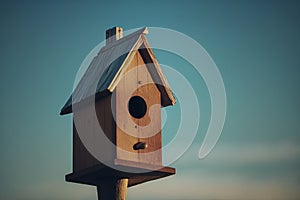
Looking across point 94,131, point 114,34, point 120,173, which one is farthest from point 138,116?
point 114,34

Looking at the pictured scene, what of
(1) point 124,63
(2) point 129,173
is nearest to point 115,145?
(2) point 129,173

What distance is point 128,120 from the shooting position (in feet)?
38.0

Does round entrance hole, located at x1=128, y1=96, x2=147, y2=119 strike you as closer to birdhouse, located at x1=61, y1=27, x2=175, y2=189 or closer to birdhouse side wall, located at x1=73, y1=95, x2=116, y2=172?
birdhouse, located at x1=61, y1=27, x2=175, y2=189

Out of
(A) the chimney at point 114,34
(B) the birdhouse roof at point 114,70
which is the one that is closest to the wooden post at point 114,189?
(B) the birdhouse roof at point 114,70

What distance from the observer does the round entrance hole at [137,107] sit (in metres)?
12.0

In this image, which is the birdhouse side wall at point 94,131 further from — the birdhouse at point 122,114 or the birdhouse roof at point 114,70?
the birdhouse roof at point 114,70

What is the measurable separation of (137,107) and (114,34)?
4.82 feet

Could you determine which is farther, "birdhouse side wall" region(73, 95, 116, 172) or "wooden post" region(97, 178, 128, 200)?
"wooden post" region(97, 178, 128, 200)

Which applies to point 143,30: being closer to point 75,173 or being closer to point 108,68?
point 108,68

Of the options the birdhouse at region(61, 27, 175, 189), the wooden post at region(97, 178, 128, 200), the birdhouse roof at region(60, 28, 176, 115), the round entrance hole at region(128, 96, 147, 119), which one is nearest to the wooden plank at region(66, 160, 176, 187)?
the birdhouse at region(61, 27, 175, 189)

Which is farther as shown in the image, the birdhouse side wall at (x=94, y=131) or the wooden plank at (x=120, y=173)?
the birdhouse side wall at (x=94, y=131)

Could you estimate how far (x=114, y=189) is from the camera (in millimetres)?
11617

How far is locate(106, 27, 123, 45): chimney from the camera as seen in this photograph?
12812 mm

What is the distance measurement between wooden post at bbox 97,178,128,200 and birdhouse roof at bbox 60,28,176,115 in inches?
53.7
